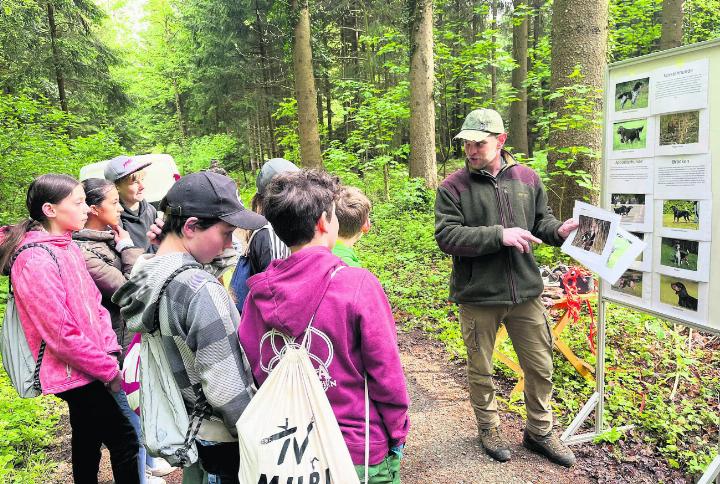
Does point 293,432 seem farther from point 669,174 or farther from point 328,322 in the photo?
point 669,174

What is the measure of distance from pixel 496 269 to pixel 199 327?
2225mm

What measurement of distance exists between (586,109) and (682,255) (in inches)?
134

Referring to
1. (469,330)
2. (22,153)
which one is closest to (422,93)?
(469,330)

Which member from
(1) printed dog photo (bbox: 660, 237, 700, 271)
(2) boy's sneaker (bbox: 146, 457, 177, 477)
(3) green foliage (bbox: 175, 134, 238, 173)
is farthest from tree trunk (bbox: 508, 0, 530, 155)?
(2) boy's sneaker (bbox: 146, 457, 177, 477)

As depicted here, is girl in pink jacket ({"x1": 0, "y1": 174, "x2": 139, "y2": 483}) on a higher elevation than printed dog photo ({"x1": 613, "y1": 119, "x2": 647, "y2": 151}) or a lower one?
lower

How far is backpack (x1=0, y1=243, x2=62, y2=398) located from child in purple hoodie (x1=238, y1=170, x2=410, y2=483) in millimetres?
1510

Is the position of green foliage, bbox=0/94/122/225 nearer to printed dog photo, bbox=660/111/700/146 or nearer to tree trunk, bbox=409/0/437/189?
tree trunk, bbox=409/0/437/189

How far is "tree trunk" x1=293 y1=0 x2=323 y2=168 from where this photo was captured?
36.1 ft

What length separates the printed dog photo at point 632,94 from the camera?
9.11 ft

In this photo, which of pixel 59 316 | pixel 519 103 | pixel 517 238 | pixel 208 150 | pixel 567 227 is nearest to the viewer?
pixel 59 316

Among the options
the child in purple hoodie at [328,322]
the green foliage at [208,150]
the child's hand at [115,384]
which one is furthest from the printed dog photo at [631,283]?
the green foliage at [208,150]

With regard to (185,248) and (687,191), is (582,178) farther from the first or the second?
(185,248)

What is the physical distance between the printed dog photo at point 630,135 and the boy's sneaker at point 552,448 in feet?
7.00

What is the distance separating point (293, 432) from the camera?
1.51 meters
